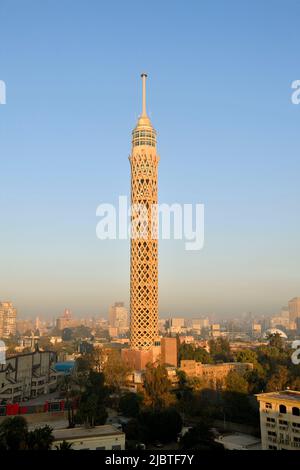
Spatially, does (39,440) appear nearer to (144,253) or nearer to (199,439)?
(199,439)

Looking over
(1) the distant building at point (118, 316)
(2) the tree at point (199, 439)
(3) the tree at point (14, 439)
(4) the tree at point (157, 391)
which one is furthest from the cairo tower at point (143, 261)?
(1) the distant building at point (118, 316)

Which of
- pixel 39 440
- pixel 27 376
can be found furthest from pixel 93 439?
pixel 27 376

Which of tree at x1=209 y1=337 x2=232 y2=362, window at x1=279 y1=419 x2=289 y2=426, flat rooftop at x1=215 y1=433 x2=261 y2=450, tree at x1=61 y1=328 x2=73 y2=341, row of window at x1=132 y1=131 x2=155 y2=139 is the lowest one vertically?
tree at x1=61 y1=328 x2=73 y2=341

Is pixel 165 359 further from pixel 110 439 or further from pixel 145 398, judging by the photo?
pixel 110 439

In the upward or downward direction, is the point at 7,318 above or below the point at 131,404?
above

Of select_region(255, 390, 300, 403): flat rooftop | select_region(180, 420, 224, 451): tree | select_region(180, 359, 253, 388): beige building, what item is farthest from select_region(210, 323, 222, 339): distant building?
select_region(255, 390, 300, 403): flat rooftop

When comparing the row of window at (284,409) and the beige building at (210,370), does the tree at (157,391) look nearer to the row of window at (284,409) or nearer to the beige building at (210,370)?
the beige building at (210,370)

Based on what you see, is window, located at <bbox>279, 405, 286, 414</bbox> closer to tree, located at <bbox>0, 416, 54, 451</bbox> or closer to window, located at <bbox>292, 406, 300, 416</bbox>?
window, located at <bbox>292, 406, 300, 416</bbox>
